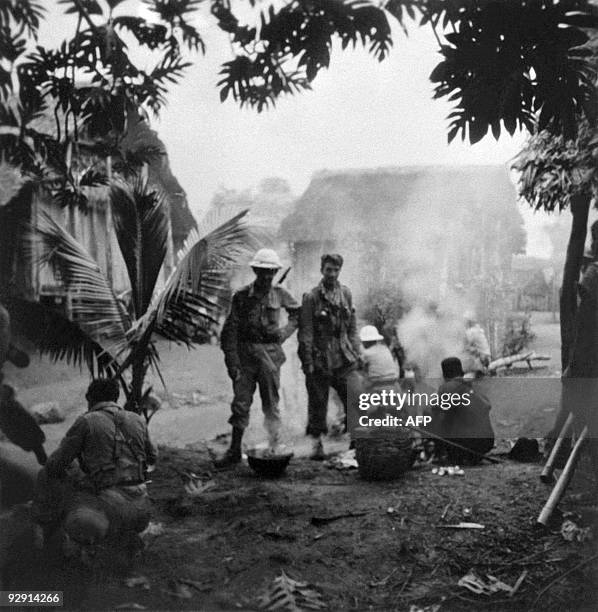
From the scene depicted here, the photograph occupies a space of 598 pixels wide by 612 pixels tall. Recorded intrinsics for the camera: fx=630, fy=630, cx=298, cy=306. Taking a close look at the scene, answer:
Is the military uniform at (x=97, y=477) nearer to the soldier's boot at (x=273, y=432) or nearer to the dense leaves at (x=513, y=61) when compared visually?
the soldier's boot at (x=273, y=432)

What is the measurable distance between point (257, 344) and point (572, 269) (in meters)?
2.44

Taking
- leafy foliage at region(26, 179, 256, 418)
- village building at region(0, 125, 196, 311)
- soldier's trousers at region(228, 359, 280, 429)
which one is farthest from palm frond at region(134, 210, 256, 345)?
soldier's trousers at region(228, 359, 280, 429)

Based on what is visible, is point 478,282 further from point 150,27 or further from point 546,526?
point 150,27

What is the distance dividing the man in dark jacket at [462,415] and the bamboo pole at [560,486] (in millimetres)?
588

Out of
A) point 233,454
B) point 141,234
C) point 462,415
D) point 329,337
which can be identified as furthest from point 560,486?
point 141,234

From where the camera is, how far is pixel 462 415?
167 inches

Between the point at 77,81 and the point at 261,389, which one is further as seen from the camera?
the point at 261,389

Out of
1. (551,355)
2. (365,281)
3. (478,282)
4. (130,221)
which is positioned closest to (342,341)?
(365,281)

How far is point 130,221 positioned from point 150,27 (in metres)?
1.40

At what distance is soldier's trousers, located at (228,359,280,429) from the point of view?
5.00m

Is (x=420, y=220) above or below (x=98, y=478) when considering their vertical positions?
above

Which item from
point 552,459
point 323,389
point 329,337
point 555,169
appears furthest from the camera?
point 323,389

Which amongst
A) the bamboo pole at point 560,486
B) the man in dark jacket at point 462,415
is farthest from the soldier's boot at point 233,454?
the bamboo pole at point 560,486

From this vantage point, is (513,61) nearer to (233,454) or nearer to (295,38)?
(295,38)
